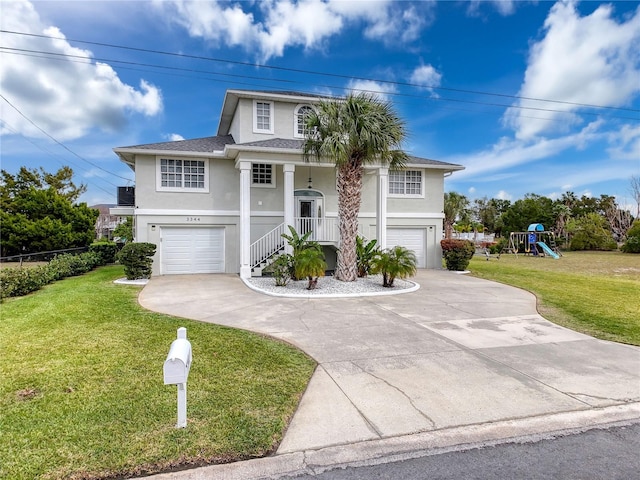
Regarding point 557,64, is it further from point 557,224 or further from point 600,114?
point 557,224

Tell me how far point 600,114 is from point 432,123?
849 centimetres

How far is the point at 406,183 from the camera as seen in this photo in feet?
59.1

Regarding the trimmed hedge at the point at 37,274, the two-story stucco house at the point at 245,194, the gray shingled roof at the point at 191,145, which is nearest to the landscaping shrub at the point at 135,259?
the two-story stucco house at the point at 245,194

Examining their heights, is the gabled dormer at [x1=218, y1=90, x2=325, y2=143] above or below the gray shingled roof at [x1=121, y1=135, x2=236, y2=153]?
above

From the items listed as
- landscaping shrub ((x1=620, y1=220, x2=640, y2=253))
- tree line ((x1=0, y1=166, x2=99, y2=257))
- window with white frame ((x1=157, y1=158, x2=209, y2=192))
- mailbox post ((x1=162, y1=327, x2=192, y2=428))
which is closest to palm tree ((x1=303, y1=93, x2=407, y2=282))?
window with white frame ((x1=157, y1=158, x2=209, y2=192))

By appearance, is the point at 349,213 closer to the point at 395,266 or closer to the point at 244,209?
the point at 395,266

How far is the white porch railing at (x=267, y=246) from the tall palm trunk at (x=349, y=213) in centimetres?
311

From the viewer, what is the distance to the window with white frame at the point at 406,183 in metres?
17.8

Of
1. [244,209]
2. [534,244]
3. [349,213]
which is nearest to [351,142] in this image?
[349,213]

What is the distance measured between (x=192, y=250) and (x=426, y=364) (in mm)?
12681

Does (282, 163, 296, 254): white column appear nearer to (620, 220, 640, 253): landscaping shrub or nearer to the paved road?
the paved road

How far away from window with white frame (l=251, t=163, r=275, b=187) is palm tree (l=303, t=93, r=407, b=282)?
355 centimetres

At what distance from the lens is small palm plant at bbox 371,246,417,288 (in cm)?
1155

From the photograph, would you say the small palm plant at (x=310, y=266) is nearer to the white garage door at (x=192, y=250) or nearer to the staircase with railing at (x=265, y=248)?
the staircase with railing at (x=265, y=248)
